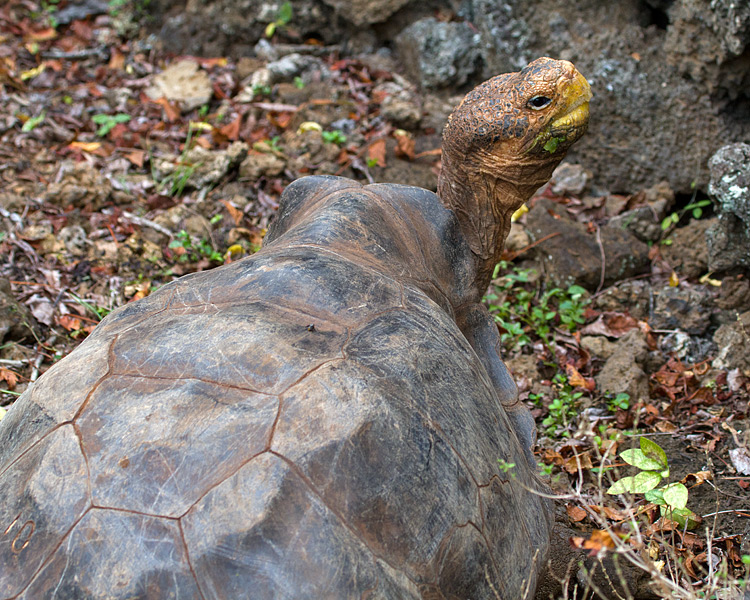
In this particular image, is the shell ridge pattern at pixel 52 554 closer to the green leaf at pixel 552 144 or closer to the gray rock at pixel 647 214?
the green leaf at pixel 552 144

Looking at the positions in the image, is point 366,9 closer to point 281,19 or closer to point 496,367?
point 281,19

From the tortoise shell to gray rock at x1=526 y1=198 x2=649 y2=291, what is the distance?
79.2 inches

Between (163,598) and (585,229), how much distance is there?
3273mm

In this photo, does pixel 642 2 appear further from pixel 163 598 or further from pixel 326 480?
pixel 163 598

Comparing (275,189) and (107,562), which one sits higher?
(107,562)

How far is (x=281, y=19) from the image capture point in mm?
5402

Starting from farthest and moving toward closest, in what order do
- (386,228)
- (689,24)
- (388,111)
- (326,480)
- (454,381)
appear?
1. (388,111)
2. (689,24)
3. (386,228)
4. (454,381)
5. (326,480)

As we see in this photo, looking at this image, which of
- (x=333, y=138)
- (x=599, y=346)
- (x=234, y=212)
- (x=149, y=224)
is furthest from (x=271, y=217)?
(x=599, y=346)

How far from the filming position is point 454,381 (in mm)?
1719

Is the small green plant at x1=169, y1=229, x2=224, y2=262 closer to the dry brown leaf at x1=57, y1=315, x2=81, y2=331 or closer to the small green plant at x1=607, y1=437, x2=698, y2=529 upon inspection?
the dry brown leaf at x1=57, y1=315, x2=81, y2=331

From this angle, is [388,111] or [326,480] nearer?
[326,480]

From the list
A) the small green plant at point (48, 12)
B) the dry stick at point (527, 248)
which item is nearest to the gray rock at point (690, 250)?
the dry stick at point (527, 248)

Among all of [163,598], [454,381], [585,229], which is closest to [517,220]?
[585,229]

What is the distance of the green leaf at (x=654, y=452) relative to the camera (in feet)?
7.03
